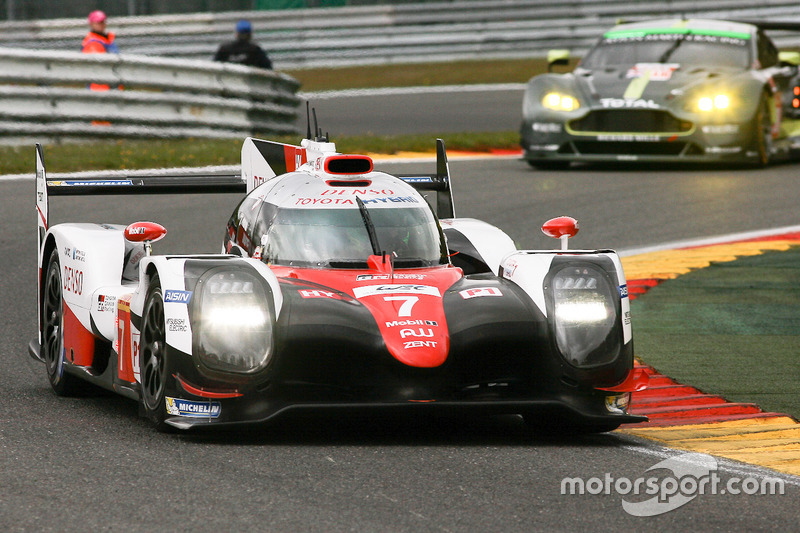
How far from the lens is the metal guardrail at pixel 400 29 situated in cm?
2639

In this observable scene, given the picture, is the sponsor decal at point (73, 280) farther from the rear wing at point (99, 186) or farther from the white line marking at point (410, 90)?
the white line marking at point (410, 90)

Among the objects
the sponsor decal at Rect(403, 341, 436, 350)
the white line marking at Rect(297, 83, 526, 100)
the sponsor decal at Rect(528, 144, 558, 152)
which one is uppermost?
the sponsor decal at Rect(403, 341, 436, 350)

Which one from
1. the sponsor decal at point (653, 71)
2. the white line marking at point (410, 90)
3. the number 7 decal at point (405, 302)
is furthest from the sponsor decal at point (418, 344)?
the white line marking at point (410, 90)

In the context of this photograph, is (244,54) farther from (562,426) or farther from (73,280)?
(562,426)

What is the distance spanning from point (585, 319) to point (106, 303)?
2.20 meters

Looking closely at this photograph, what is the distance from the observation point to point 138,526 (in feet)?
15.1

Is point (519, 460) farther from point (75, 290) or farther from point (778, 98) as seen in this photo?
point (778, 98)

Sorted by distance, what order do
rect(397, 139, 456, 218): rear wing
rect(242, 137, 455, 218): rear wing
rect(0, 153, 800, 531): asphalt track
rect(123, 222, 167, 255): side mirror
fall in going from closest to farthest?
rect(0, 153, 800, 531): asphalt track, rect(123, 222, 167, 255): side mirror, rect(242, 137, 455, 218): rear wing, rect(397, 139, 456, 218): rear wing

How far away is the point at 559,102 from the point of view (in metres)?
15.0

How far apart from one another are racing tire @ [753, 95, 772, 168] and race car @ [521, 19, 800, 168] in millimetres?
12

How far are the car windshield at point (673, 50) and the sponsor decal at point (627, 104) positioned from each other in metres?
0.96

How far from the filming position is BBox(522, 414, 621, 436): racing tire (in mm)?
6219

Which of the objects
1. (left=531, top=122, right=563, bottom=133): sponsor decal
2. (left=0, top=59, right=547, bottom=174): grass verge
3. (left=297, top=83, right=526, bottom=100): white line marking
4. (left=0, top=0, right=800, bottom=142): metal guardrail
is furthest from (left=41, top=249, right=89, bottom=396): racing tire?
(left=297, top=83, right=526, bottom=100): white line marking

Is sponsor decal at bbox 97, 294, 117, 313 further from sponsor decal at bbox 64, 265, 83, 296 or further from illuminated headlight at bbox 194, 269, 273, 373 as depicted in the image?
illuminated headlight at bbox 194, 269, 273, 373
